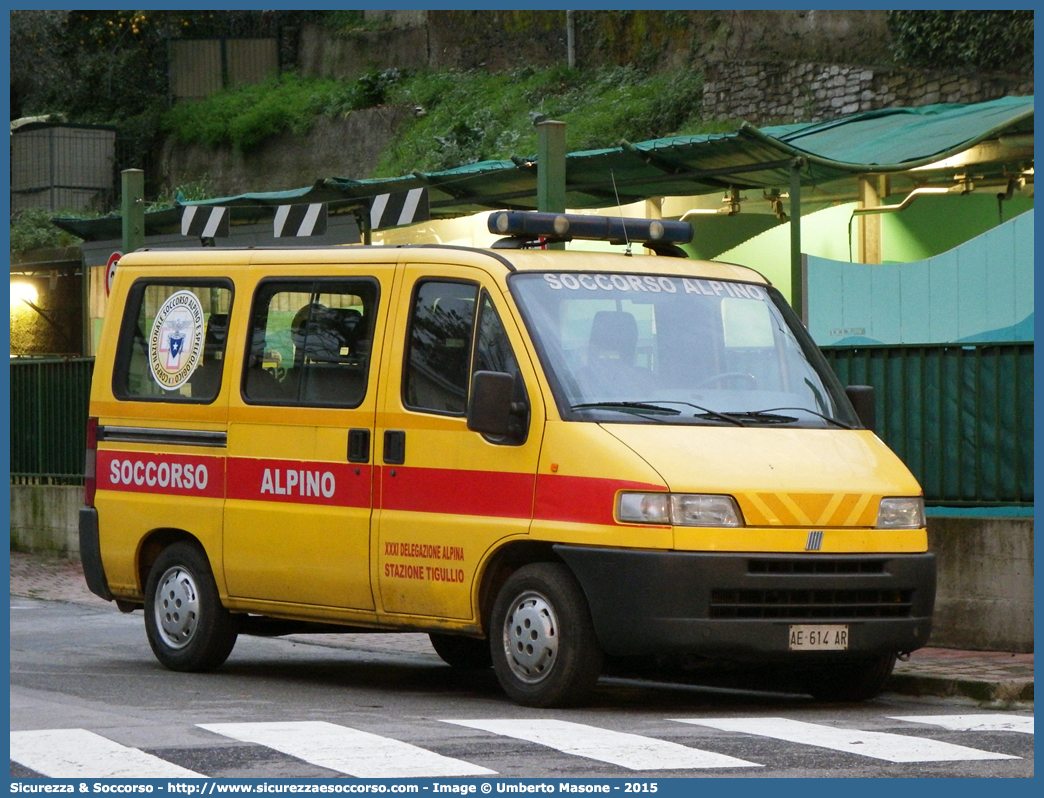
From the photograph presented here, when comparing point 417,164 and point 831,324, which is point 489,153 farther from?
point 831,324

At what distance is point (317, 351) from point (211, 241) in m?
4.33

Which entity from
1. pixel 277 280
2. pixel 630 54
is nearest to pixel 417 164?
pixel 630 54

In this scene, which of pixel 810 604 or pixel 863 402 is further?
pixel 863 402

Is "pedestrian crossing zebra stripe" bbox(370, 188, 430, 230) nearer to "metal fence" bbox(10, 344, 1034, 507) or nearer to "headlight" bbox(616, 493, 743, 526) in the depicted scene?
"metal fence" bbox(10, 344, 1034, 507)

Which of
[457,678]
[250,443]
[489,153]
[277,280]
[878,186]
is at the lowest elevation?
[457,678]

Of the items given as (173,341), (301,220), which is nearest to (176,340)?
(173,341)

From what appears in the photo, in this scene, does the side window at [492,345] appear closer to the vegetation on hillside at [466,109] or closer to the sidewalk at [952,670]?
the sidewalk at [952,670]

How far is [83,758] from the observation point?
23.9 ft

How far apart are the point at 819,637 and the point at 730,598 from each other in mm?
503

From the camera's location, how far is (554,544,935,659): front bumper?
874 cm

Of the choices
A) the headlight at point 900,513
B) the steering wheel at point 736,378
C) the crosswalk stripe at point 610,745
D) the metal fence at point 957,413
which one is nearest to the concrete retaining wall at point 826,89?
the metal fence at point 957,413

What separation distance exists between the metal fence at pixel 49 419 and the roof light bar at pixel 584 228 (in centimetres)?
1043

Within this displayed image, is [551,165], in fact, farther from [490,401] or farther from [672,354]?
[490,401]

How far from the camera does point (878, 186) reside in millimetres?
18109
